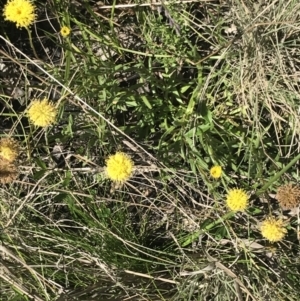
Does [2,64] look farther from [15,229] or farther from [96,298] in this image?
[96,298]

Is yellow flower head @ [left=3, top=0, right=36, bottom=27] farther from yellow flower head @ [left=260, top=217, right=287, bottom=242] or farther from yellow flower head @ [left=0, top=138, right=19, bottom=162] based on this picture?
yellow flower head @ [left=260, top=217, right=287, bottom=242]

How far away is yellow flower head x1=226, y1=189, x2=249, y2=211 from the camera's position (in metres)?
1.27

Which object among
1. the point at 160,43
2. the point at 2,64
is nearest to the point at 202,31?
the point at 160,43

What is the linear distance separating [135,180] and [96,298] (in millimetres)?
361

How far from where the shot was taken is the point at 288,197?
1315mm

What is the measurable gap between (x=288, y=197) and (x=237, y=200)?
144 mm

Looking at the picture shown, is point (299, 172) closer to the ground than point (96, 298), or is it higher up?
higher up

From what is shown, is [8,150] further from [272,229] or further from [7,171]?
[272,229]

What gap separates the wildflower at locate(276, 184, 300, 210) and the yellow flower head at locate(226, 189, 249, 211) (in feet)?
0.35

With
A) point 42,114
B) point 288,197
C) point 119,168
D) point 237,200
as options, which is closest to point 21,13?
point 42,114

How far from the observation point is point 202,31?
57.8 inches

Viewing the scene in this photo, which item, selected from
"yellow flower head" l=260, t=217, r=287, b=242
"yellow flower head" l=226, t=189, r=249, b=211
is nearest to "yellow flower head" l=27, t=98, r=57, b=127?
"yellow flower head" l=226, t=189, r=249, b=211

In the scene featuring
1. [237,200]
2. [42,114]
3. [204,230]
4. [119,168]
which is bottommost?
[204,230]

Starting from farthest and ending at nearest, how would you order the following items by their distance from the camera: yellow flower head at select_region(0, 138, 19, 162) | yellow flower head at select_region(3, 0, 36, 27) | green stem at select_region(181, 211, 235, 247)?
green stem at select_region(181, 211, 235, 247) → yellow flower head at select_region(0, 138, 19, 162) → yellow flower head at select_region(3, 0, 36, 27)
